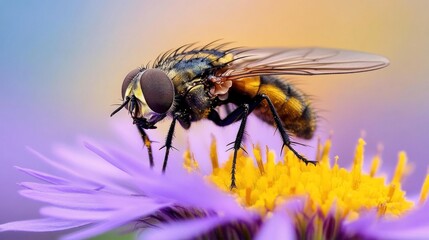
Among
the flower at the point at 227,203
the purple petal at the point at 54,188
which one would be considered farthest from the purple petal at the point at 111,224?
the purple petal at the point at 54,188

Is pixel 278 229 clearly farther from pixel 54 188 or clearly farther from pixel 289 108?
pixel 289 108

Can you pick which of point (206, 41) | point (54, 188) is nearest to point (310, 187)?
point (54, 188)

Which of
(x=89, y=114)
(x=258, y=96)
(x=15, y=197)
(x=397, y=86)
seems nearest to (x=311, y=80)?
(x=397, y=86)

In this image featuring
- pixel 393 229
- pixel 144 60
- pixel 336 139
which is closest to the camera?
pixel 393 229

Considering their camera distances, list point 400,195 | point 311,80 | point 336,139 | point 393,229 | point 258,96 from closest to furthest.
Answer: point 393,229, point 400,195, point 258,96, point 336,139, point 311,80

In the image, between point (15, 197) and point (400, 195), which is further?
point (15, 197)

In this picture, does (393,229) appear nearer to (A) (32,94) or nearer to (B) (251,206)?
(B) (251,206)
